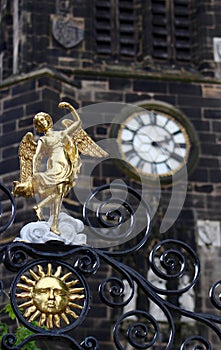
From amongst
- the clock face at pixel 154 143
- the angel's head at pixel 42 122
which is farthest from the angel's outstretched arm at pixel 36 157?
the clock face at pixel 154 143

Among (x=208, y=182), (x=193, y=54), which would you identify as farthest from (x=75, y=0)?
(x=208, y=182)

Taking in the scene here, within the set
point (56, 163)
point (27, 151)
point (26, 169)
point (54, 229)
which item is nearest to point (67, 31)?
point (27, 151)

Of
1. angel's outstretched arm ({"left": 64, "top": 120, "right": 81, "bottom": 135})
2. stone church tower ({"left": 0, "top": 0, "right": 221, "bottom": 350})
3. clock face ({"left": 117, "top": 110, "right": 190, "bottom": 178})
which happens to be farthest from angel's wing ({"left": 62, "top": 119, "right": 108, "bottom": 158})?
clock face ({"left": 117, "top": 110, "right": 190, "bottom": 178})

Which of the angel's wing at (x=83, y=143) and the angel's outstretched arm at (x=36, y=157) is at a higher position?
the angel's wing at (x=83, y=143)

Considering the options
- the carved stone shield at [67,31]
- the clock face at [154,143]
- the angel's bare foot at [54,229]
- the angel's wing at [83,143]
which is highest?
the carved stone shield at [67,31]

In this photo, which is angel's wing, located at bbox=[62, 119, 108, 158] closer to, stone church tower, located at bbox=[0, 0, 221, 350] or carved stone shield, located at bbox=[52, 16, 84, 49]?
stone church tower, located at bbox=[0, 0, 221, 350]

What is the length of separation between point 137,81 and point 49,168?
12804 millimetres

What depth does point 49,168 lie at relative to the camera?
1148cm

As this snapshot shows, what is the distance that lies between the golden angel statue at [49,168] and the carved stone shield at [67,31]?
12.4 metres

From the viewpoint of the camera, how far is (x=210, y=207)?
2306cm

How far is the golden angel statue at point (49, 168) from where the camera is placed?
11398 mm

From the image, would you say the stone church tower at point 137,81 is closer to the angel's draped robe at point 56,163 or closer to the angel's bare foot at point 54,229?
the angel's draped robe at point 56,163

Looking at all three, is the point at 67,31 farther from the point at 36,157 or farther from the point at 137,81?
the point at 36,157

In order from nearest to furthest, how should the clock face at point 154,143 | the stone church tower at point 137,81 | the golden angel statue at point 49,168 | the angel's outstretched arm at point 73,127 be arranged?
the golden angel statue at point 49,168 < the angel's outstretched arm at point 73,127 < the stone church tower at point 137,81 < the clock face at point 154,143
